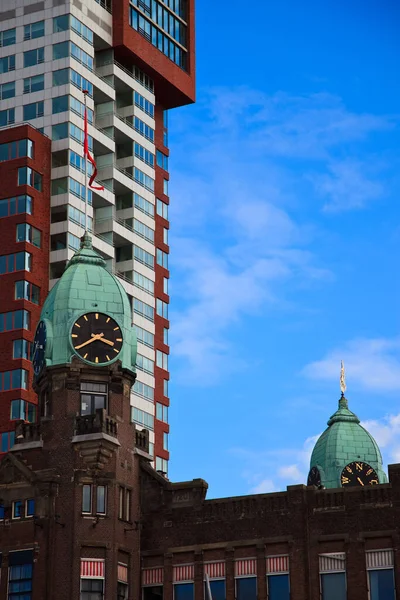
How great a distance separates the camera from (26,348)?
146625 millimetres

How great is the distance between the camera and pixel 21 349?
481 feet

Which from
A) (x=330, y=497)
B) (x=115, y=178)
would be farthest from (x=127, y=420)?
(x=115, y=178)

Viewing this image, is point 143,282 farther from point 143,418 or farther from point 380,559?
point 380,559

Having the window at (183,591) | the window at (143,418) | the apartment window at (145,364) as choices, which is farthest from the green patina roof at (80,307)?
the apartment window at (145,364)

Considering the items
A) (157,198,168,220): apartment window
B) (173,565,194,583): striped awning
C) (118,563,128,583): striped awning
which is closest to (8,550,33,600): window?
(118,563,128,583): striped awning

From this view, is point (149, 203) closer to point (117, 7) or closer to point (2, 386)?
point (117, 7)

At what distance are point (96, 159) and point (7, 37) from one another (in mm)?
16965

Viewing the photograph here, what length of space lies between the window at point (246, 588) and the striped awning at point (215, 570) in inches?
45.5

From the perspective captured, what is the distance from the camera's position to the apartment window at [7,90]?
162 meters

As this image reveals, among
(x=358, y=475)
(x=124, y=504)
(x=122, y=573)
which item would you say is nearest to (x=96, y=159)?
(x=358, y=475)

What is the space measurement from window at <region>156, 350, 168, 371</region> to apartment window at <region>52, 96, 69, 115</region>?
3006 cm

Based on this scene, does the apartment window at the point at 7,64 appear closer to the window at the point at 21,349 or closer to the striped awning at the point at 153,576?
the window at the point at 21,349

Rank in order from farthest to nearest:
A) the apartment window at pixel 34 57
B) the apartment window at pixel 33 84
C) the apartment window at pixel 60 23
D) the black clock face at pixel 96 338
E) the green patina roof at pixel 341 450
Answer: the apartment window at pixel 34 57 < the apartment window at pixel 60 23 < the apartment window at pixel 33 84 < the green patina roof at pixel 341 450 < the black clock face at pixel 96 338

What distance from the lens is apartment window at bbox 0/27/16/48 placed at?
164m
